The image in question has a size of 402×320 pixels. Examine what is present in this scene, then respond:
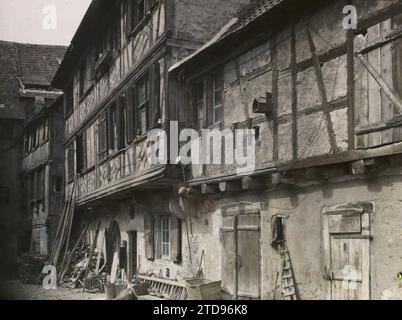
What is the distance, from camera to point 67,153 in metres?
22.1

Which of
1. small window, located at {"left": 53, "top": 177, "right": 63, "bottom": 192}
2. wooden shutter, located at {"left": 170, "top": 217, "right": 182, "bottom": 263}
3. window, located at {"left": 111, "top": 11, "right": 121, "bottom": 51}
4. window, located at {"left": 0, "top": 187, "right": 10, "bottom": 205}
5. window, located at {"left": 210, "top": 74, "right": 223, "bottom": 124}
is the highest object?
window, located at {"left": 111, "top": 11, "right": 121, "bottom": 51}

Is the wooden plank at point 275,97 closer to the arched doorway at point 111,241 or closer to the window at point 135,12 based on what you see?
the window at point 135,12

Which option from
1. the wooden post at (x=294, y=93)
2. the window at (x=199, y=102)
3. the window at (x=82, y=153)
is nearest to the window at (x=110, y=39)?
the window at (x=82, y=153)

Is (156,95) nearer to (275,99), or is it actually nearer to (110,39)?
(275,99)

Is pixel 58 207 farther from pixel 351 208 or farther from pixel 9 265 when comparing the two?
pixel 351 208

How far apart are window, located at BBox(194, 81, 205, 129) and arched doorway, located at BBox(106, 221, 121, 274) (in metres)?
7.25

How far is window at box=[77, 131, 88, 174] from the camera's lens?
62.5ft

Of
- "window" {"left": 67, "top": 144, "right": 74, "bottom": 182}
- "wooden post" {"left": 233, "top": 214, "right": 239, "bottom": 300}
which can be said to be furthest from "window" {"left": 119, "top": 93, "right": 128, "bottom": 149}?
"window" {"left": 67, "top": 144, "right": 74, "bottom": 182}

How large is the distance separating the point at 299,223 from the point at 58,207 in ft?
54.5

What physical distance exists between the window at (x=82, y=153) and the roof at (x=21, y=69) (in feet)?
16.4

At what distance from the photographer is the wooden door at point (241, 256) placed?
9.70 m

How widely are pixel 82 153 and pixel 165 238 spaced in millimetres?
7185

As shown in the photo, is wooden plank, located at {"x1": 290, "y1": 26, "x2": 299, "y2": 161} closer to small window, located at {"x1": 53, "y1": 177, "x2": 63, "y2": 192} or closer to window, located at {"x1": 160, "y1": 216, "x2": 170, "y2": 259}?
window, located at {"x1": 160, "y1": 216, "x2": 170, "y2": 259}
